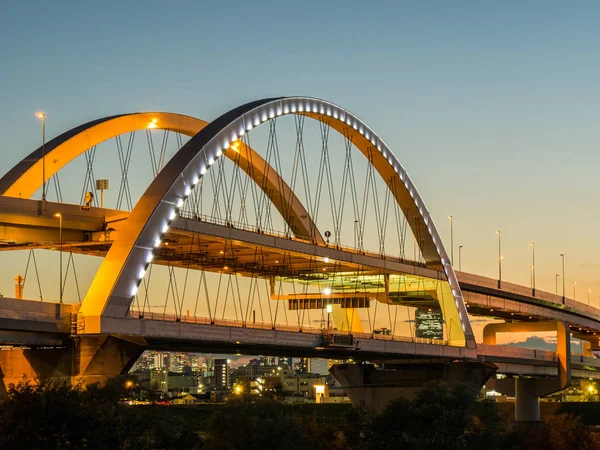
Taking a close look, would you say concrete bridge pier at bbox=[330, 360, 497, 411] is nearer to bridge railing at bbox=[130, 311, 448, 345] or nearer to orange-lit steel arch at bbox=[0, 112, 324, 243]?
bridge railing at bbox=[130, 311, 448, 345]

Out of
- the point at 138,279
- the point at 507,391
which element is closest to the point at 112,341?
the point at 138,279

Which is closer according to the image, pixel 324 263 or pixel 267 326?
pixel 267 326

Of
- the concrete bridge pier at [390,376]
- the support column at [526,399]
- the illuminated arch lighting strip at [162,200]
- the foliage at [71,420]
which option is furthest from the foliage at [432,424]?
the support column at [526,399]

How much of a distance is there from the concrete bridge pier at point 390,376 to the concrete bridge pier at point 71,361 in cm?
4274

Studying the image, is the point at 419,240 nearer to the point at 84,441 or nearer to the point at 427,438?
the point at 427,438

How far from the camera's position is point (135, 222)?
5600 centimetres

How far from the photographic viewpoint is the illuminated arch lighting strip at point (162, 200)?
5366 cm

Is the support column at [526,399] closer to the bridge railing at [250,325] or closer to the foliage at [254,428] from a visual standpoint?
the bridge railing at [250,325]

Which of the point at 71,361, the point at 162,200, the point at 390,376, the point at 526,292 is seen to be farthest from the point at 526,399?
the point at 71,361

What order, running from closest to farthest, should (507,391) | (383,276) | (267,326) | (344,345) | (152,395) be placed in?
1. (152,395)
2. (267,326)
3. (344,345)
4. (383,276)
5. (507,391)

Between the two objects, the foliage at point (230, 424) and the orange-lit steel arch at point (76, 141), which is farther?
the orange-lit steel arch at point (76, 141)

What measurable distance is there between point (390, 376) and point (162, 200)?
4332 centimetres

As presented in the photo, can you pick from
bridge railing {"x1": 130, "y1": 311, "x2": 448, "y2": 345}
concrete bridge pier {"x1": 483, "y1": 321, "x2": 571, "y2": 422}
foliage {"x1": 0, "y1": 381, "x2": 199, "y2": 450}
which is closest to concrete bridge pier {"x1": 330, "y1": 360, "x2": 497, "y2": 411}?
bridge railing {"x1": 130, "y1": 311, "x2": 448, "y2": 345}

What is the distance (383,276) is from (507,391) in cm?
5261
